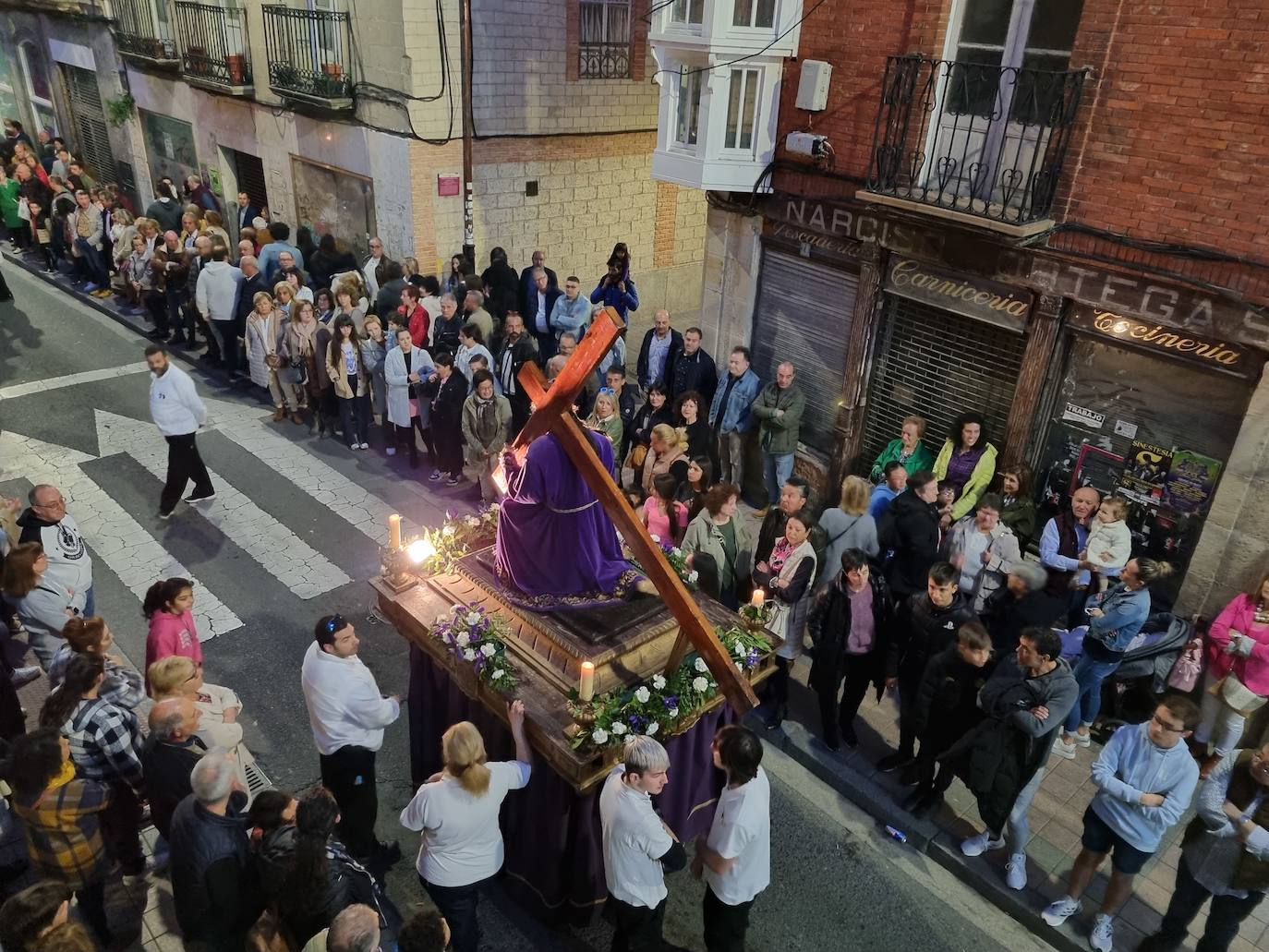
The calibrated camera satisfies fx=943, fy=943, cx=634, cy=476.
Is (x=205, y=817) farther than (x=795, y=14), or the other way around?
(x=795, y=14)

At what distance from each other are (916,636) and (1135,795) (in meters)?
1.72

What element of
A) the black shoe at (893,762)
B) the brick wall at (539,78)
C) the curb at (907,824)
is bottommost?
the curb at (907,824)

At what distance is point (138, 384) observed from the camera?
13500mm

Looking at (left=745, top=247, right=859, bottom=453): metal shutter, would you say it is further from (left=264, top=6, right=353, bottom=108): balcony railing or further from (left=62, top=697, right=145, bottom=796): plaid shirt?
(left=264, top=6, right=353, bottom=108): balcony railing

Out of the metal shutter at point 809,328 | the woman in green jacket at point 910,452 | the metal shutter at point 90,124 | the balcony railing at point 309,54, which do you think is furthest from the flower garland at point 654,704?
the metal shutter at point 90,124

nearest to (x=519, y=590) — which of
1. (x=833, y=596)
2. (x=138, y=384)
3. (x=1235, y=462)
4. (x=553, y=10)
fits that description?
(x=833, y=596)

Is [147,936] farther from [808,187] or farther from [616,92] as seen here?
[616,92]

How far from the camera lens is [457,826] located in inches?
190

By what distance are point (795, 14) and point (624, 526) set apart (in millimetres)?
6921

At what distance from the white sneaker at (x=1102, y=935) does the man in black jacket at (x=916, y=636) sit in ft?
4.76

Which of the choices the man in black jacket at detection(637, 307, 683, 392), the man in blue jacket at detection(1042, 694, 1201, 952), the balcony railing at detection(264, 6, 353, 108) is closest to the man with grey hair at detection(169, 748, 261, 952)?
the man in blue jacket at detection(1042, 694, 1201, 952)

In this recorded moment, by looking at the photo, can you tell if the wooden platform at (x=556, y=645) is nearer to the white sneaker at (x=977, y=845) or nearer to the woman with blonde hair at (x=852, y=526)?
the woman with blonde hair at (x=852, y=526)

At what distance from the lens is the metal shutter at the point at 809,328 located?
34.2 ft

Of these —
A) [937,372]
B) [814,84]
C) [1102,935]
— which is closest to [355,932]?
[1102,935]
